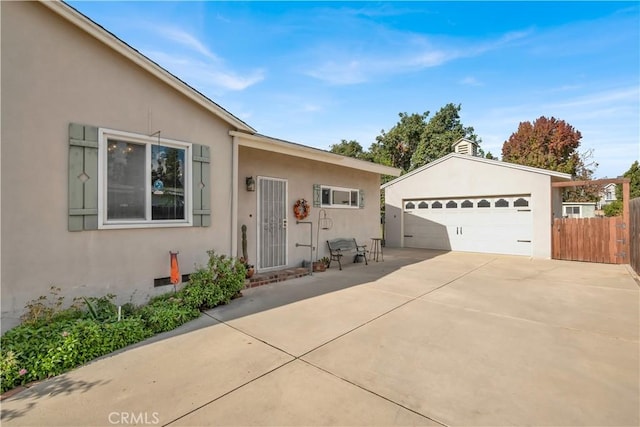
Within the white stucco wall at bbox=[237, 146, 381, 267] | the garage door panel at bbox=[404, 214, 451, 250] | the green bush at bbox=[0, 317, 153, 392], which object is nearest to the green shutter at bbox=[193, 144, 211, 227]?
the white stucco wall at bbox=[237, 146, 381, 267]

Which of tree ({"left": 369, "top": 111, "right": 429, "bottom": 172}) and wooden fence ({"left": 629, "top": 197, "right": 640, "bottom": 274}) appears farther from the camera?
tree ({"left": 369, "top": 111, "right": 429, "bottom": 172})

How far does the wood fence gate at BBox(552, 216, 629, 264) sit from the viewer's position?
8.66m

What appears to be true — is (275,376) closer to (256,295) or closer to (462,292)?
(256,295)

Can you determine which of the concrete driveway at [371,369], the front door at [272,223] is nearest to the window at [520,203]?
the concrete driveway at [371,369]

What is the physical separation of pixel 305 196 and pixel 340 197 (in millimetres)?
1589

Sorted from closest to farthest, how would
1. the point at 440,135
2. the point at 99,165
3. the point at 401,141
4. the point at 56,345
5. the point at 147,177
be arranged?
the point at 56,345 < the point at 99,165 < the point at 147,177 < the point at 440,135 < the point at 401,141

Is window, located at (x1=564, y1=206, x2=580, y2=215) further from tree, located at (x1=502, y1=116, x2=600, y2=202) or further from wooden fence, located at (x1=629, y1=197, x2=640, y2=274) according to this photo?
wooden fence, located at (x1=629, y1=197, x2=640, y2=274)

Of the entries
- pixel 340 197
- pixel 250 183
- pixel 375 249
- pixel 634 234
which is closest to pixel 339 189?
pixel 340 197

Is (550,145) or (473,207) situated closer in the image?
(473,207)

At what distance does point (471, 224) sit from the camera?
1129cm

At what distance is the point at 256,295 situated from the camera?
5.34m

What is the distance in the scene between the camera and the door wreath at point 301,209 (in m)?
7.47

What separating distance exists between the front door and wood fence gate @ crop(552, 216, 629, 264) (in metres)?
9.07
